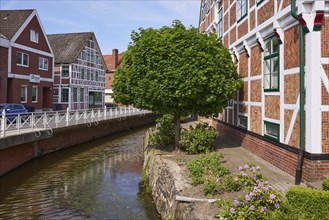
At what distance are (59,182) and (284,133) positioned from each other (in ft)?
29.4

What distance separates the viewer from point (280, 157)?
30.5 ft

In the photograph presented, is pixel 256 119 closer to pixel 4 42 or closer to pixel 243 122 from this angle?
pixel 243 122

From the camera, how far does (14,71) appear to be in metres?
25.4

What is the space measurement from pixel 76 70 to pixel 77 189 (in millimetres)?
27283

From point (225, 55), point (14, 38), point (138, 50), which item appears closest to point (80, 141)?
Result: point (14, 38)

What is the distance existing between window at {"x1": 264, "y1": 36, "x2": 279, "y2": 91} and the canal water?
17.7 feet

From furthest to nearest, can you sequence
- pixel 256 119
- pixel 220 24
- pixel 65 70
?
pixel 65 70
pixel 220 24
pixel 256 119

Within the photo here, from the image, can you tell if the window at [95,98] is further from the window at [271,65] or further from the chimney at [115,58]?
the window at [271,65]

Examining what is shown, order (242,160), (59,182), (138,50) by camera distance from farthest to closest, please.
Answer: (59,182)
(138,50)
(242,160)

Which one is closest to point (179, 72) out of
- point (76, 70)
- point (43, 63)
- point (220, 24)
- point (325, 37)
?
point (325, 37)

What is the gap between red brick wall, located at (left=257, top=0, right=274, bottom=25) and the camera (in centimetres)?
995

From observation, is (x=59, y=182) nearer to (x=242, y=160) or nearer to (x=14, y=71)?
(x=242, y=160)

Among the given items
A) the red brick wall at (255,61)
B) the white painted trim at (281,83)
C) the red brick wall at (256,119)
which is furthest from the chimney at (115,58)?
the white painted trim at (281,83)

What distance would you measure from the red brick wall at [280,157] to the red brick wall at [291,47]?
241 cm
